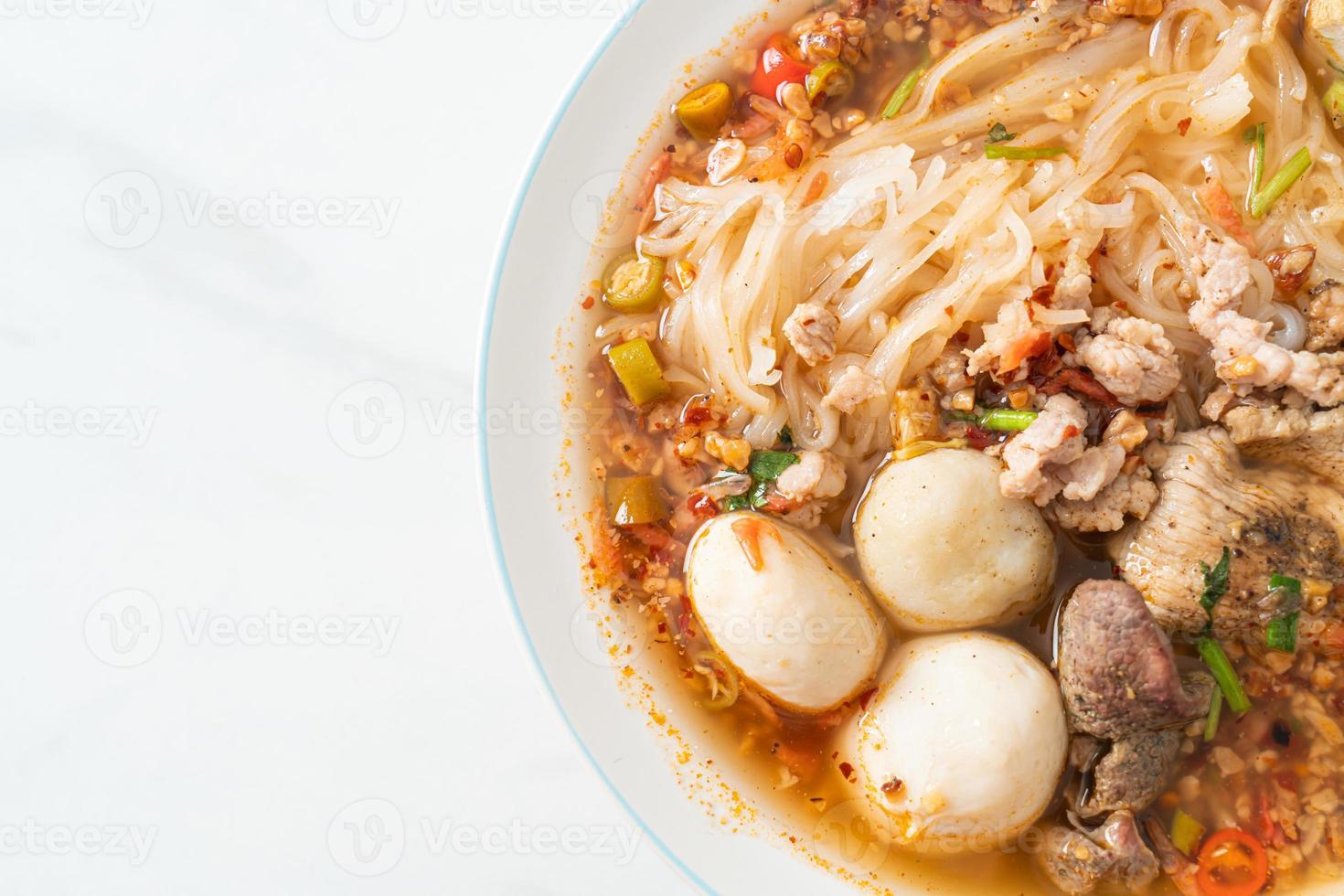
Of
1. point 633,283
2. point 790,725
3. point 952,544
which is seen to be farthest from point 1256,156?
point 790,725

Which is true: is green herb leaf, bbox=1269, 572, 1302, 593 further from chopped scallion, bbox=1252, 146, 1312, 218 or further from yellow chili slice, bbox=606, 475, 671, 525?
yellow chili slice, bbox=606, 475, 671, 525

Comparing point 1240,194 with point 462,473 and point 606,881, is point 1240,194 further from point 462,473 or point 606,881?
point 606,881

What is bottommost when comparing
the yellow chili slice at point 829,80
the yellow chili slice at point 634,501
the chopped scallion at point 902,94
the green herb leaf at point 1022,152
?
the yellow chili slice at point 634,501

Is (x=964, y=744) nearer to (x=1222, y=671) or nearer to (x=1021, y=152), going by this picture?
(x=1222, y=671)

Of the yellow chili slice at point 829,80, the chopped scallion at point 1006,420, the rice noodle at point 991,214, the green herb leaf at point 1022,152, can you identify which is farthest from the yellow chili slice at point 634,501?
the green herb leaf at point 1022,152

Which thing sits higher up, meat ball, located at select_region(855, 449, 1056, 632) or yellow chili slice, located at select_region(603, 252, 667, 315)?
yellow chili slice, located at select_region(603, 252, 667, 315)

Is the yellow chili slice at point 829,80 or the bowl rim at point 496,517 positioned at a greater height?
the yellow chili slice at point 829,80

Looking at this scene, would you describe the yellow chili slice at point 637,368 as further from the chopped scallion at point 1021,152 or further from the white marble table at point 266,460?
the chopped scallion at point 1021,152

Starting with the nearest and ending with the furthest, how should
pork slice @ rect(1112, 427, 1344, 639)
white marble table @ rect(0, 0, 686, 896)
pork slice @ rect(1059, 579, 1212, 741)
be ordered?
1. pork slice @ rect(1059, 579, 1212, 741)
2. pork slice @ rect(1112, 427, 1344, 639)
3. white marble table @ rect(0, 0, 686, 896)

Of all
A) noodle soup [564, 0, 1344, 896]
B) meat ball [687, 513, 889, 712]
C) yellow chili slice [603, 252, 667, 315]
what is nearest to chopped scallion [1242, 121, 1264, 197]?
noodle soup [564, 0, 1344, 896]
